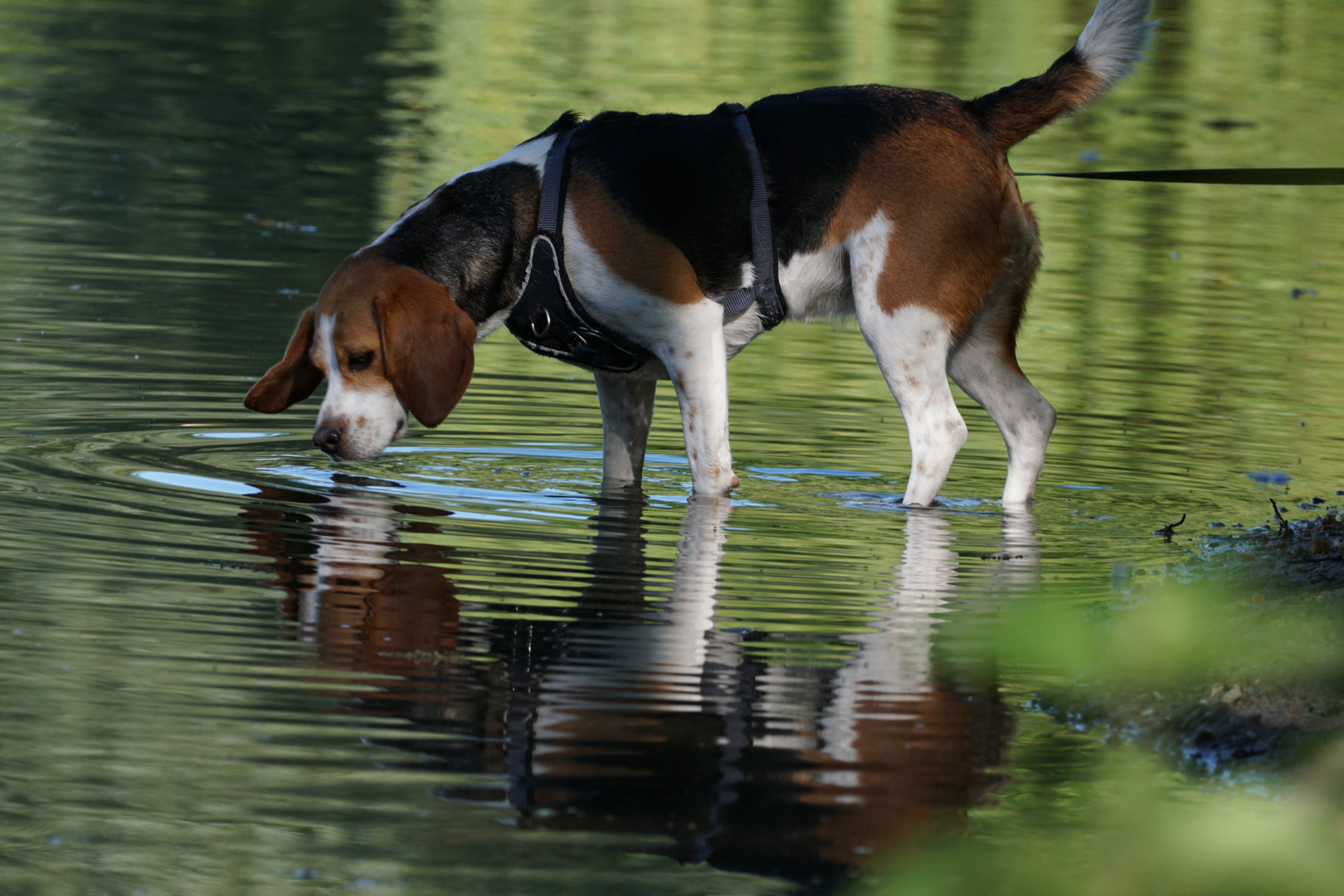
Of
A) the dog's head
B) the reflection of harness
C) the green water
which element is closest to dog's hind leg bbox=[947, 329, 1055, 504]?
the green water

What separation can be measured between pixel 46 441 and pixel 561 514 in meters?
1.96

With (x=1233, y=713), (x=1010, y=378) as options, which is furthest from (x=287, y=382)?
(x=1233, y=713)

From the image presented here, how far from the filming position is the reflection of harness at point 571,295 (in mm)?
5941

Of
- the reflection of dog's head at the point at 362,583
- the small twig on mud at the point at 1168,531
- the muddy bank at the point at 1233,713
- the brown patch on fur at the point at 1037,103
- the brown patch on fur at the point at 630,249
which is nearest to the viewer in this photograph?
the muddy bank at the point at 1233,713

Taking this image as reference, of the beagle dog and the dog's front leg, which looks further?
the dog's front leg

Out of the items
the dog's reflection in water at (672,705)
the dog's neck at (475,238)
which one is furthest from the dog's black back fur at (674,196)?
the dog's reflection in water at (672,705)

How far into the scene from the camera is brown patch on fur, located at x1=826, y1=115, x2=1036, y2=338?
608cm

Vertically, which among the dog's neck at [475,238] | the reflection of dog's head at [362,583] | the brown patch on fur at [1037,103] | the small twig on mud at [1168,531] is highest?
the brown patch on fur at [1037,103]

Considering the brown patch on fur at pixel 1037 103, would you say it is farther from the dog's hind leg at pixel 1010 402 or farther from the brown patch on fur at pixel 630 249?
the brown patch on fur at pixel 630 249

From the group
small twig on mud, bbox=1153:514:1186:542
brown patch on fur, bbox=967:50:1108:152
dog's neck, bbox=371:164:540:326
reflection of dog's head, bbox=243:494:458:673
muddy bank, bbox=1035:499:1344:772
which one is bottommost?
small twig on mud, bbox=1153:514:1186:542

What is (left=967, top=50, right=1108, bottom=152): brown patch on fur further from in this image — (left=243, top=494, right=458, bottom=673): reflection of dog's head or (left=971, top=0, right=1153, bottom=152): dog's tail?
(left=243, top=494, right=458, bottom=673): reflection of dog's head

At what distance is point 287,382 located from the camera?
6262mm

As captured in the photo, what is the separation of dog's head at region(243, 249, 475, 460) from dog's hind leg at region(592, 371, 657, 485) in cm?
72

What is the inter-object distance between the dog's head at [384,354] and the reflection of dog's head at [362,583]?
Answer: 256mm
